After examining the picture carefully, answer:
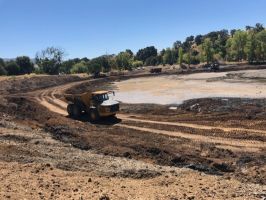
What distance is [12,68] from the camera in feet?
459

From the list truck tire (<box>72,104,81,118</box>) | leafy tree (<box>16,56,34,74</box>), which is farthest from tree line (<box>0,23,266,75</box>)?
truck tire (<box>72,104,81,118</box>)

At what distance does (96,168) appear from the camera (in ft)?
63.3

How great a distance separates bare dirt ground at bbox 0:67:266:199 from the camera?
15.8 meters

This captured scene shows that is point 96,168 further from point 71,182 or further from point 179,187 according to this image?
point 179,187

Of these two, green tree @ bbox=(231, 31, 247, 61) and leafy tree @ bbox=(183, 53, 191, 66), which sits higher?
green tree @ bbox=(231, 31, 247, 61)

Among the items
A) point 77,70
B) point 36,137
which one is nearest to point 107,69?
point 77,70

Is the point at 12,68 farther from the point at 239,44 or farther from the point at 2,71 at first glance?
the point at 239,44

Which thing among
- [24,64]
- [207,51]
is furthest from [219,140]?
[24,64]

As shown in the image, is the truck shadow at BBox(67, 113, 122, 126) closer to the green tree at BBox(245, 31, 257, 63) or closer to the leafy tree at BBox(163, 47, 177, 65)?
the green tree at BBox(245, 31, 257, 63)

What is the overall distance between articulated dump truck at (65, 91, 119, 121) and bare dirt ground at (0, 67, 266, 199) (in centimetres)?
81

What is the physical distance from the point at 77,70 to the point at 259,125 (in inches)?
4657

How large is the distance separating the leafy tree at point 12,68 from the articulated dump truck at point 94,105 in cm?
10800

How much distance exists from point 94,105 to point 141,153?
11.9 meters

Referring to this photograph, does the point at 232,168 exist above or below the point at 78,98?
below
